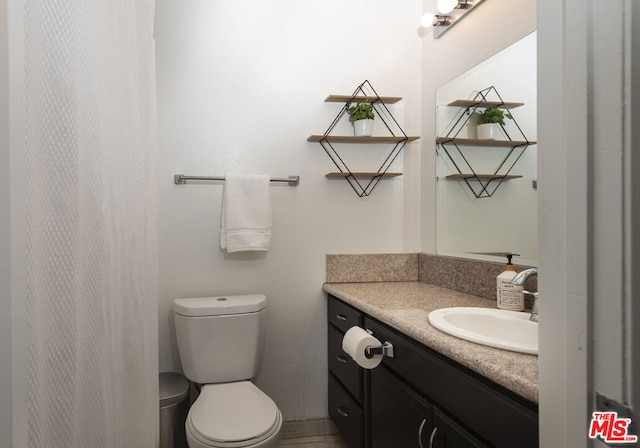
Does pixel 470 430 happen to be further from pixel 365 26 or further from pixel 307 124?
pixel 365 26

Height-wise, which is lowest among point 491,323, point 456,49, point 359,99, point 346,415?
point 346,415

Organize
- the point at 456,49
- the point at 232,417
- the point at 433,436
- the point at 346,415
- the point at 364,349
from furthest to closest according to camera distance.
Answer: the point at 456,49
the point at 346,415
the point at 232,417
the point at 364,349
the point at 433,436

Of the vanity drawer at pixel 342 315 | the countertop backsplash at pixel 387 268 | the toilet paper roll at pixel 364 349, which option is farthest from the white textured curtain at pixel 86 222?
the countertop backsplash at pixel 387 268

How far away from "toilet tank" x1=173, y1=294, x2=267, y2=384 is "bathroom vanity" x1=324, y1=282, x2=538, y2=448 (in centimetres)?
43

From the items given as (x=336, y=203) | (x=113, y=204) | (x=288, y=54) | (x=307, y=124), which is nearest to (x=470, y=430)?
(x=113, y=204)

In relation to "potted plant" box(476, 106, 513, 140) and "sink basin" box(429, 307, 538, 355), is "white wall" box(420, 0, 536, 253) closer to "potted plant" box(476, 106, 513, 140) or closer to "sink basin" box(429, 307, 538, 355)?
"potted plant" box(476, 106, 513, 140)

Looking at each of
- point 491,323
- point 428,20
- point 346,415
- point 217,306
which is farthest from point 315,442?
point 428,20

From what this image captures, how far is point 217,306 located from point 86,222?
1316mm

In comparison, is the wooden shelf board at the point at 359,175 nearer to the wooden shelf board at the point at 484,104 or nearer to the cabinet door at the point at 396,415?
the wooden shelf board at the point at 484,104

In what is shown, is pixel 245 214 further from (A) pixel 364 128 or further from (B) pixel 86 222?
(B) pixel 86 222

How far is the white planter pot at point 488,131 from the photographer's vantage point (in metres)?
1.72

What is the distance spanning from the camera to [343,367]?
1962 millimetres

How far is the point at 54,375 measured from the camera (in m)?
0.56

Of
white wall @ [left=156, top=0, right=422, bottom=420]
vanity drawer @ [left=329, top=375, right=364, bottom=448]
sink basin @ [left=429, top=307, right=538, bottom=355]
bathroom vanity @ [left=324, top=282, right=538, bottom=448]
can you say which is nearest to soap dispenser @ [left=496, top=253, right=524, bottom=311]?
sink basin @ [left=429, top=307, right=538, bottom=355]
